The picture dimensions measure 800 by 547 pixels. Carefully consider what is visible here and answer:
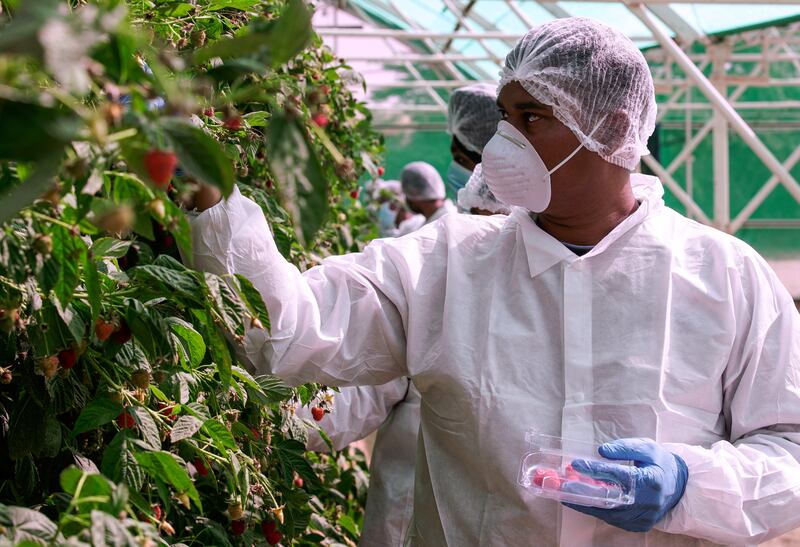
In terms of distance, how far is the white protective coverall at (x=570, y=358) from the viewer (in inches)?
74.3

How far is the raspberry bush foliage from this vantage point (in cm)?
78

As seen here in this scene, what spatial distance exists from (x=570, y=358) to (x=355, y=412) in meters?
0.85

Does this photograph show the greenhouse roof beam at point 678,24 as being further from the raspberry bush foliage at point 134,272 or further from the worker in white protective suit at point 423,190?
the raspberry bush foliage at point 134,272

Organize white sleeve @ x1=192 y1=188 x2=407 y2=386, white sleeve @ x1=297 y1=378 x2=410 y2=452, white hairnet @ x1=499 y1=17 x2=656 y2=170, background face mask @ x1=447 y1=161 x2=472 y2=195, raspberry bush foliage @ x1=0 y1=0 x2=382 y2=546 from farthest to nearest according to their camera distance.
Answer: background face mask @ x1=447 y1=161 x2=472 y2=195
white sleeve @ x1=297 y1=378 x2=410 y2=452
white hairnet @ x1=499 y1=17 x2=656 y2=170
white sleeve @ x1=192 y1=188 x2=407 y2=386
raspberry bush foliage @ x1=0 y1=0 x2=382 y2=546

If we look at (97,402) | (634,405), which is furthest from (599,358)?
(97,402)

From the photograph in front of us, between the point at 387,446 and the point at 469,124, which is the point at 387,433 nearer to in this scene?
the point at 387,446

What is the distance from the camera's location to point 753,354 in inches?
77.0

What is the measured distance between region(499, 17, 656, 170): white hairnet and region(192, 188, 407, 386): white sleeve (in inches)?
17.1

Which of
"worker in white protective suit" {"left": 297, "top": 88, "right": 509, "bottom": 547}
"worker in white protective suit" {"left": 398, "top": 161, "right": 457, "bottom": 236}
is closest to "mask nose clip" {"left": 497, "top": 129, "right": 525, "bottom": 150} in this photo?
"worker in white protective suit" {"left": 297, "top": 88, "right": 509, "bottom": 547}

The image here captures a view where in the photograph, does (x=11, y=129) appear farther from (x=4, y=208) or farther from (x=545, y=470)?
(x=545, y=470)

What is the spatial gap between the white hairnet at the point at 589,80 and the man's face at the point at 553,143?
0.06 ft

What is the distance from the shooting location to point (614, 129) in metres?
2.11

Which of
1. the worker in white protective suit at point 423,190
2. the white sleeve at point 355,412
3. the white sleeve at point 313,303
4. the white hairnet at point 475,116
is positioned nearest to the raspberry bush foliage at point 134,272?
the white sleeve at point 313,303

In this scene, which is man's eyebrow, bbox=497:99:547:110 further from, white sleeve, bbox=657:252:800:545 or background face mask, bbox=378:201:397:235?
background face mask, bbox=378:201:397:235
